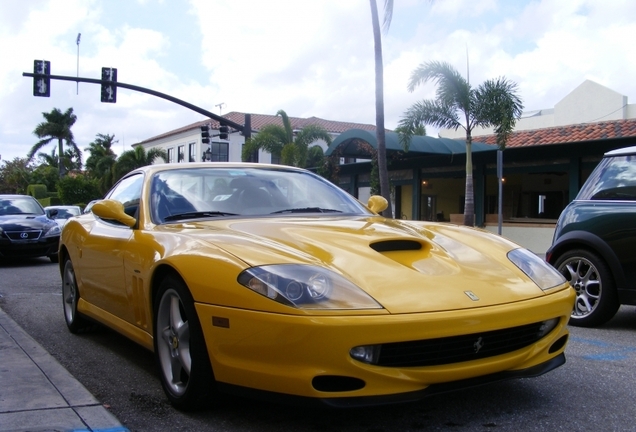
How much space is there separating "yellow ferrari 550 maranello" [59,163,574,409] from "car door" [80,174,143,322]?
1.3 inches

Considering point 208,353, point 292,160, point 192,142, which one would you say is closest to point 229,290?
point 208,353

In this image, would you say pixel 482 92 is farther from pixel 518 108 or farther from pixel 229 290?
pixel 229 290

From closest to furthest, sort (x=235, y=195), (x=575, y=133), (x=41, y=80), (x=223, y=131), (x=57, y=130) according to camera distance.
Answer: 1. (x=235, y=195)
2. (x=41, y=80)
3. (x=575, y=133)
4. (x=223, y=131)
5. (x=57, y=130)

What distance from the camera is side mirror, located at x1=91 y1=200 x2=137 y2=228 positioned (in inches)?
162

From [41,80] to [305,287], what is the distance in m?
19.3

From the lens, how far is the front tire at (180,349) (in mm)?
3119

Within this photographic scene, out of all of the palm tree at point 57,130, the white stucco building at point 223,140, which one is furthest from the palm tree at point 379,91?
the palm tree at point 57,130

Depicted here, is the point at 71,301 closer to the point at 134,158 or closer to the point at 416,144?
the point at 416,144

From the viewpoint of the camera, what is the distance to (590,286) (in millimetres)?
5895

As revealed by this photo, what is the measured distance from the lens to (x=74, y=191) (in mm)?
51562

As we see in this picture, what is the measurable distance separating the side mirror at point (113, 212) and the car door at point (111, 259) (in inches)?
2.6

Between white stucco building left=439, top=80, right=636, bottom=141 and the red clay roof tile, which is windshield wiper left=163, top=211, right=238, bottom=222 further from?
white stucco building left=439, top=80, right=636, bottom=141

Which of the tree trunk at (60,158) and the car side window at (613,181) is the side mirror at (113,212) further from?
the tree trunk at (60,158)

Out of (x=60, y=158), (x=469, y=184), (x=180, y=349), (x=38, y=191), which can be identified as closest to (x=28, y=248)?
(x=180, y=349)
